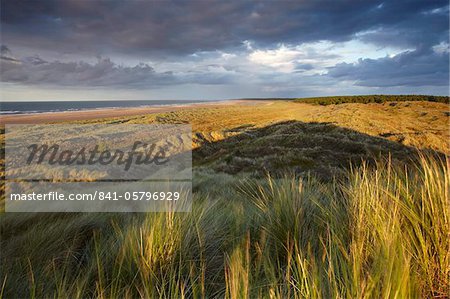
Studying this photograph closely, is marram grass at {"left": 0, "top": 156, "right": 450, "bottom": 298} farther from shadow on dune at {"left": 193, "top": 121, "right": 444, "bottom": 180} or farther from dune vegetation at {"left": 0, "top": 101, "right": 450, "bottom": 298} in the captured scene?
shadow on dune at {"left": 193, "top": 121, "right": 444, "bottom": 180}

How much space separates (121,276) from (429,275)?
7.56 feet

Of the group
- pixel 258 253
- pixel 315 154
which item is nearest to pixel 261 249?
pixel 258 253

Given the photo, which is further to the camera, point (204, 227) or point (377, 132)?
point (377, 132)

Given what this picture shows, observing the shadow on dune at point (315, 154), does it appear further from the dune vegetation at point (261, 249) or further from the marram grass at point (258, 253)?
the marram grass at point (258, 253)

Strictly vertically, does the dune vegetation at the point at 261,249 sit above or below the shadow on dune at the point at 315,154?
above

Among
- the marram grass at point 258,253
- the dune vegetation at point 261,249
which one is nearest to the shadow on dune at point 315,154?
the dune vegetation at point 261,249

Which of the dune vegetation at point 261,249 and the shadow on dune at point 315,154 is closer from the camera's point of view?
the dune vegetation at point 261,249

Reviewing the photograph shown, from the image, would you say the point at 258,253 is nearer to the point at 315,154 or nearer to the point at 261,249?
the point at 261,249

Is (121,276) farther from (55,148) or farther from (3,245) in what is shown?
(55,148)

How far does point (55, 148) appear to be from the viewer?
628 inches

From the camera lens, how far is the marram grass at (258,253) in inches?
78.0

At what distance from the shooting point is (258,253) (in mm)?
2742

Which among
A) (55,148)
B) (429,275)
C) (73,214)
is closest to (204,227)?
(429,275)

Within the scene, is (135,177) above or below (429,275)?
below
